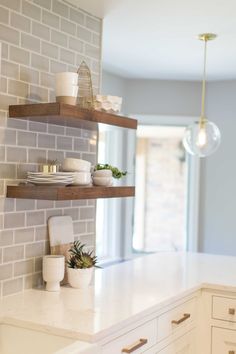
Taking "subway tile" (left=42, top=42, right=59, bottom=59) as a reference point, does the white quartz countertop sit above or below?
below

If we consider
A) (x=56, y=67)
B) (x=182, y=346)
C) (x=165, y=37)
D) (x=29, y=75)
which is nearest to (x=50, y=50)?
(x=56, y=67)

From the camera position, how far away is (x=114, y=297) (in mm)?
2117

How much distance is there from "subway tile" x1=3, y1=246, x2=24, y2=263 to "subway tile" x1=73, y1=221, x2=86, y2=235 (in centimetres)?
42

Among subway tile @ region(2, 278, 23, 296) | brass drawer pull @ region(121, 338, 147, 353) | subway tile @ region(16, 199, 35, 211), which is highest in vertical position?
subway tile @ region(16, 199, 35, 211)

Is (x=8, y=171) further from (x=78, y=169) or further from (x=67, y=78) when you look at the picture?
(x=67, y=78)

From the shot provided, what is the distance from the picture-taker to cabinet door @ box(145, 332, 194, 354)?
213 centimetres

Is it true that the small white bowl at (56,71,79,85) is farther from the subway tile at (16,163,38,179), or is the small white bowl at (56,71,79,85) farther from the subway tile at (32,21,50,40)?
the subway tile at (16,163,38,179)

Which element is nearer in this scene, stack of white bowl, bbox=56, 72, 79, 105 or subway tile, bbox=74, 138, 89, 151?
stack of white bowl, bbox=56, 72, 79, 105

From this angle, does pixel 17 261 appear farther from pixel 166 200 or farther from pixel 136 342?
pixel 166 200

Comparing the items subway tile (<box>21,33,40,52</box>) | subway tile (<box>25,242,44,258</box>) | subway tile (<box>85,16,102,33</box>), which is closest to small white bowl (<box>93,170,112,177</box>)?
subway tile (<box>25,242,44,258</box>)

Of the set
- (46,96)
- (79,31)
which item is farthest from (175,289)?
(79,31)

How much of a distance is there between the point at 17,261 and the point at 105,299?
0.44 m

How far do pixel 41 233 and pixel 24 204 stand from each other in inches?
7.6

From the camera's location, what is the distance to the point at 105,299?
208 centimetres
